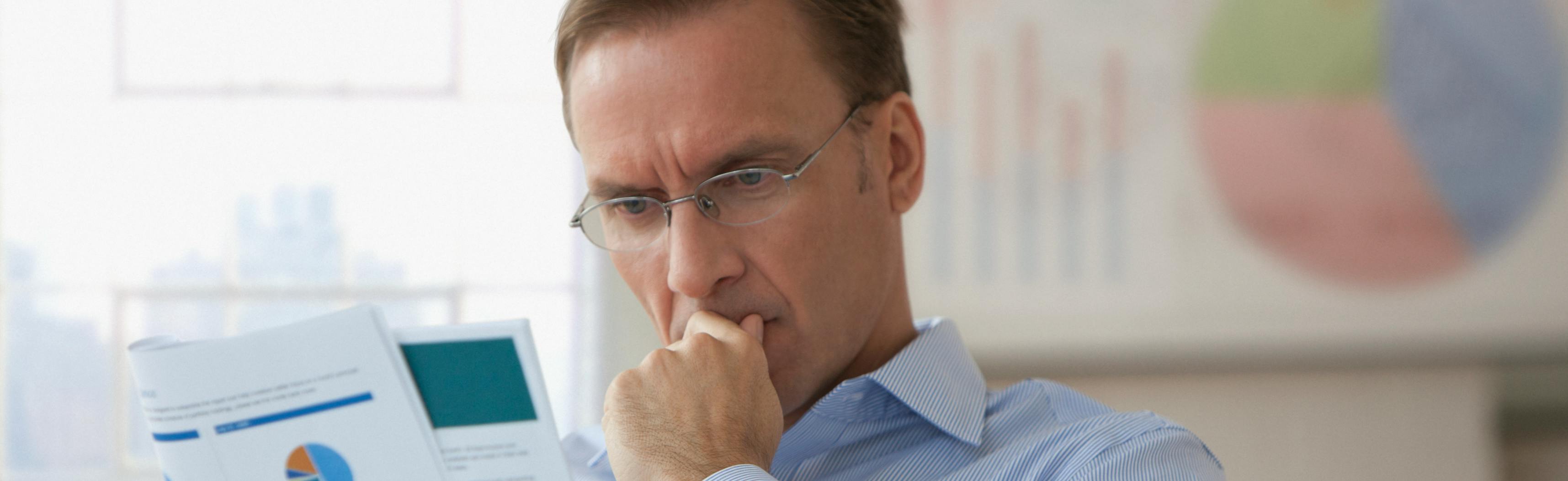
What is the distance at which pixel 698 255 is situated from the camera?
3.64 ft

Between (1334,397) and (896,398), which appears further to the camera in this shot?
(1334,397)

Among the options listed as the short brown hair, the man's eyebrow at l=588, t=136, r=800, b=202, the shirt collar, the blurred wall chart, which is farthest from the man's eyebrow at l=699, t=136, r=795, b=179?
the blurred wall chart

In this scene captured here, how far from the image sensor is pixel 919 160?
131 centimetres

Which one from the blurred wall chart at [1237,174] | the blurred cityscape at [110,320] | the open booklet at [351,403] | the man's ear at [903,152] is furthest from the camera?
the blurred cityscape at [110,320]

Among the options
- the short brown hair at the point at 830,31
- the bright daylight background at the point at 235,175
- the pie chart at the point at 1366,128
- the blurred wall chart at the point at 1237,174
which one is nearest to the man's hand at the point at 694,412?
the short brown hair at the point at 830,31

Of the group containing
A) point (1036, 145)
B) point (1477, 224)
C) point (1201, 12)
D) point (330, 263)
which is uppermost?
point (1201, 12)

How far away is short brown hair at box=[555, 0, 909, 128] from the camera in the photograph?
46.2 inches

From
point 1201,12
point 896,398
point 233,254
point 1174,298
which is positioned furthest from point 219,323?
point 1201,12

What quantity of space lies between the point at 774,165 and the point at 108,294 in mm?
1594

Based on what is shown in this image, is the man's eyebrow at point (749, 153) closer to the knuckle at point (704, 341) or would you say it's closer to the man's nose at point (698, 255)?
the man's nose at point (698, 255)

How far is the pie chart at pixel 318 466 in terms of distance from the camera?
763 mm

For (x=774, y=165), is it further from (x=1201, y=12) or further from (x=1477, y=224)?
(x=1477, y=224)

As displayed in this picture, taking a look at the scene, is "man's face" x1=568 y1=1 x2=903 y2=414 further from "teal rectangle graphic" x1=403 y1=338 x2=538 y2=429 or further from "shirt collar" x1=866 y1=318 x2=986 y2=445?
"teal rectangle graphic" x1=403 y1=338 x2=538 y2=429

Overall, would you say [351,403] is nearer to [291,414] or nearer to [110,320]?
[291,414]
